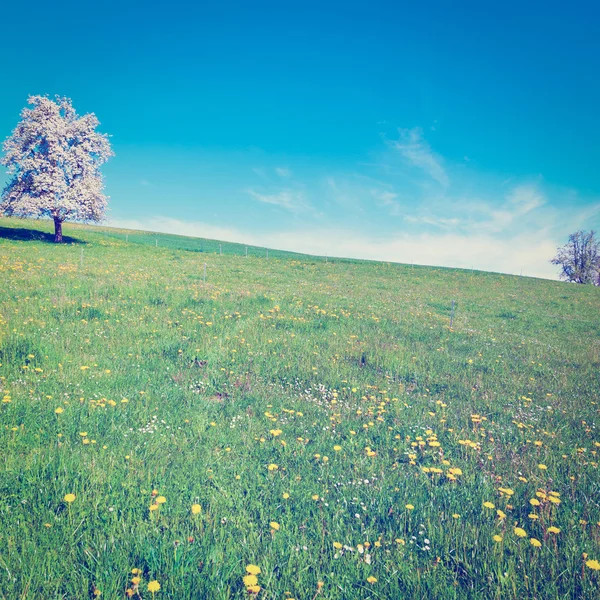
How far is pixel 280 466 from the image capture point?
473cm

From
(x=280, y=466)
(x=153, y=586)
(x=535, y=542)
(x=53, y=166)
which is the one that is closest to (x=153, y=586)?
(x=153, y=586)

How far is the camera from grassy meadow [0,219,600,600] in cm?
314

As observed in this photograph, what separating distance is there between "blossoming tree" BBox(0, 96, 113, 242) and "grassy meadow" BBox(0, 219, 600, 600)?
30.9 metres

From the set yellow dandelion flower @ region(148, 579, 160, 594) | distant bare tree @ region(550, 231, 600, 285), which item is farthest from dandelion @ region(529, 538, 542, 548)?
distant bare tree @ region(550, 231, 600, 285)

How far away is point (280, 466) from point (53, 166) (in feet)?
135

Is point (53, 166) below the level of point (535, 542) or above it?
above

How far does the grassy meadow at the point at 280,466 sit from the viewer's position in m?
3.14

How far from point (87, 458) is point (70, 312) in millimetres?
7496

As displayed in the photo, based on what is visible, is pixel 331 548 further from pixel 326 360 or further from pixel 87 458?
pixel 326 360

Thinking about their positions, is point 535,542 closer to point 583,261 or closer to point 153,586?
point 153,586

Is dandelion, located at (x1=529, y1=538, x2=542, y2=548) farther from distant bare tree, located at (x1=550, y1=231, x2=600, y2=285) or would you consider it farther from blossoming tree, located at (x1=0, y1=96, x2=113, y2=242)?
distant bare tree, located at (x1=550, y1=231, x2=600, y2=285)

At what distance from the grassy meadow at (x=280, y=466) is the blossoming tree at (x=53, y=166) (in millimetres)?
30864

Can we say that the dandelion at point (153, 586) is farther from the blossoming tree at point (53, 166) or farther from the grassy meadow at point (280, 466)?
the blossoming tree at point (53, 166)

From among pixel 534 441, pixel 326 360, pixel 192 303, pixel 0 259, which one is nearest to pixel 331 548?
pixel 534 441
